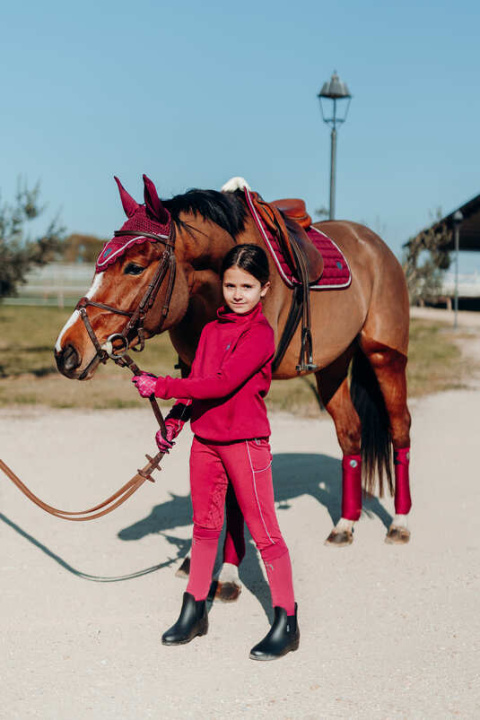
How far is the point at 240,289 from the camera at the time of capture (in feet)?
9.79

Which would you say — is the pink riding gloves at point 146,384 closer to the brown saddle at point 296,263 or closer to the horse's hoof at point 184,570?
the brown saddle at point 296,263

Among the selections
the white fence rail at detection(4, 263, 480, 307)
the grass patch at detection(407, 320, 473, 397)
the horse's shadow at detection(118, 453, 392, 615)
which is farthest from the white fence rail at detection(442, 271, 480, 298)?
the horse's shadow at detection(118, 453, 392, 615)

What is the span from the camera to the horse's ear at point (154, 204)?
297 centimetres

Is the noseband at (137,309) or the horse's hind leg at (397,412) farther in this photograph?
the horse's hind leg at (397,412)

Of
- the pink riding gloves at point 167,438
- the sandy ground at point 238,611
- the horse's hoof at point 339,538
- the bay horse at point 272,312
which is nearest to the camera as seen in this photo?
the sandy ground at point 238,611

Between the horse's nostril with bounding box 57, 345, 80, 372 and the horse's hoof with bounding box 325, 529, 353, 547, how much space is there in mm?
2283

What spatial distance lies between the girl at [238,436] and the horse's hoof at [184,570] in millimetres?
766

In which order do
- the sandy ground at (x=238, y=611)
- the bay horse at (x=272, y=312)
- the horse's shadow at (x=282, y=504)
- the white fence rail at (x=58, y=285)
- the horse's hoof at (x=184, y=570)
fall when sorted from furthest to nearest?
the white fence rail at (x=58, y=285)
the horse's shadow at (x=282, y=504)
the horse's hoof at (x=184, y=570)
the bay horse at (x=272, y=312)
the sandy ground at (x=238, y=611)

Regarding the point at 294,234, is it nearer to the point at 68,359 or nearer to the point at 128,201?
the point at 128,201

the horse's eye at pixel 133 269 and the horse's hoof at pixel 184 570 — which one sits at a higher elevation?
the horse's eye at pixel 133 269

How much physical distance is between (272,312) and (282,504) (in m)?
2.12

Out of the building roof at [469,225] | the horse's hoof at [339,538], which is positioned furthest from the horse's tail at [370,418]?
the building roof at [469,225]

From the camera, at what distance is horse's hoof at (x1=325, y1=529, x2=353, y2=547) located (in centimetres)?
452

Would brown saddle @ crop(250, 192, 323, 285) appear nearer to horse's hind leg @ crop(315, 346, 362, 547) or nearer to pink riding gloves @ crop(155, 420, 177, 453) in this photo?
horse's hind leg @ crop(315, 346, 362, 547)
